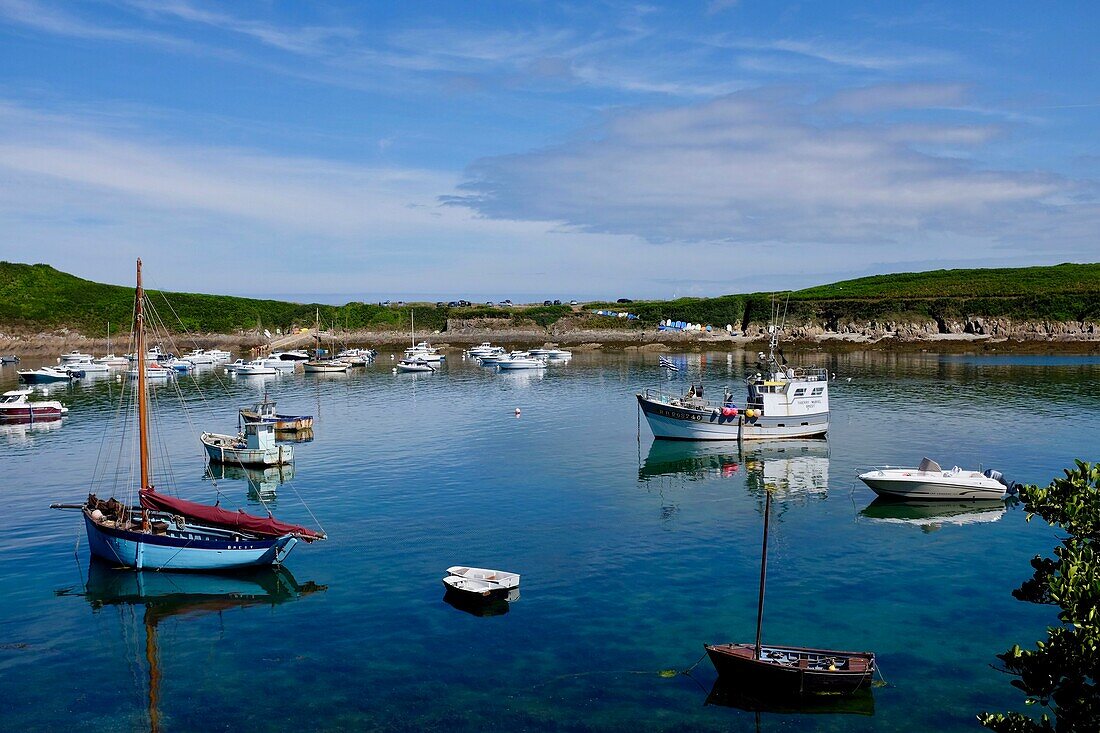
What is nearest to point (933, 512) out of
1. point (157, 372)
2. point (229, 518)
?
point (229, 518)

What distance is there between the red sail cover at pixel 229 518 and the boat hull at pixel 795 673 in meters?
20.9

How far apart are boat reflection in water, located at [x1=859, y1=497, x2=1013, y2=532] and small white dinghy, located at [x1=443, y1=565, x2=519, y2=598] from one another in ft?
81.3

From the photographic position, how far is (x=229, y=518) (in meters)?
41.5

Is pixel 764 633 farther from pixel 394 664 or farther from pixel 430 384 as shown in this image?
pixel 430 384

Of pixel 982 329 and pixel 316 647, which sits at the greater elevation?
pixel 982 329

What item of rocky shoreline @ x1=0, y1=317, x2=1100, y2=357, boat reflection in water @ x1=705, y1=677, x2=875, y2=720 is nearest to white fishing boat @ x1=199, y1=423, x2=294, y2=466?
boat reflection in water @ x1=705, y1=677, x2=875, y2=720

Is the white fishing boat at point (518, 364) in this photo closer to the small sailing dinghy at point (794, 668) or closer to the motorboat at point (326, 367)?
the motorboat at point (326, 367)

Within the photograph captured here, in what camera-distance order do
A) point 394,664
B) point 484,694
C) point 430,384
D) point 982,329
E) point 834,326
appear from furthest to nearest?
point 834,326
point 982,329
point 430,384
point 394,664
point 484,694

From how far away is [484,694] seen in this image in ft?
92.3

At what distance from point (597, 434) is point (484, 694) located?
53016 mm

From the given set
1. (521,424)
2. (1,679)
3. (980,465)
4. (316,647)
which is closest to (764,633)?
(316,647)

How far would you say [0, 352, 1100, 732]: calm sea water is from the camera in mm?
27672

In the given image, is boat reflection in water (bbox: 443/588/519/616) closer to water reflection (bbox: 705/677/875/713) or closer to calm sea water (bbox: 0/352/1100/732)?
calm sea water (bbox: 0/352/1100/732)

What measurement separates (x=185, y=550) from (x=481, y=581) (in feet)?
49.0
